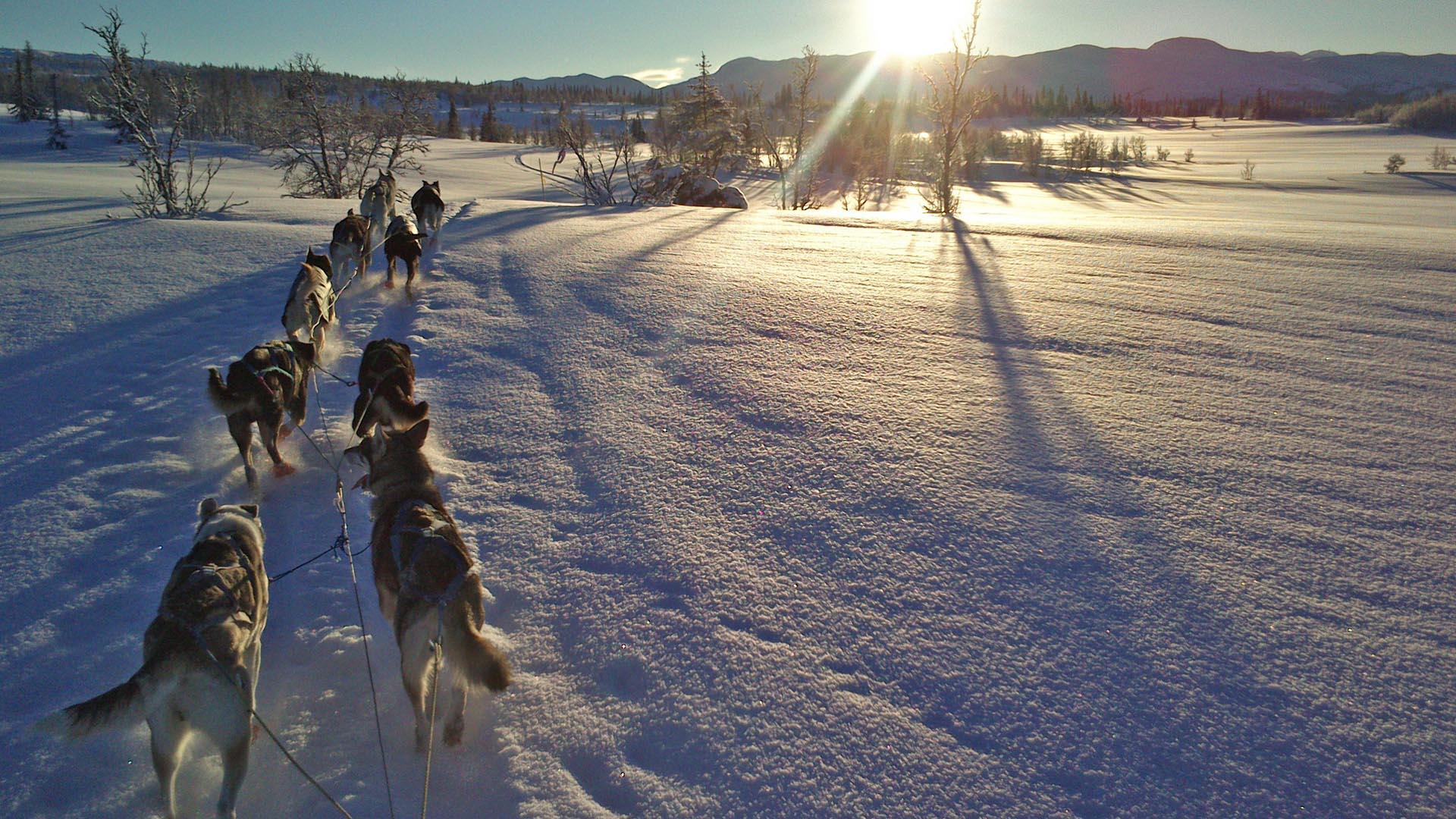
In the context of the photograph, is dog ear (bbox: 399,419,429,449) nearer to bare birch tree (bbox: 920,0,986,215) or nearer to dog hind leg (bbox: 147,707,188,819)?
dog hind leg (bbox: 147,707,188,819)

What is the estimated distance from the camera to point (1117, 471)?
388 cm

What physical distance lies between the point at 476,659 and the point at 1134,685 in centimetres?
256

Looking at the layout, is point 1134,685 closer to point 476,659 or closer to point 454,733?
point 476,659

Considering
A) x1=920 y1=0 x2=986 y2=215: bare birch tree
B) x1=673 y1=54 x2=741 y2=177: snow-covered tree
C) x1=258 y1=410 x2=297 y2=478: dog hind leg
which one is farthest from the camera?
x1=673 y1=54 x2=741 y2=177: snow-covered tree

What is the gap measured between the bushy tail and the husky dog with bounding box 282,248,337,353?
14.5 ft

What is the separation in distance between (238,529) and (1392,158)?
129 ft

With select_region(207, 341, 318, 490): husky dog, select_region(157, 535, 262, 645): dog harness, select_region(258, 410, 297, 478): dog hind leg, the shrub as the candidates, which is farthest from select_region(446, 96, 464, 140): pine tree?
the shrub

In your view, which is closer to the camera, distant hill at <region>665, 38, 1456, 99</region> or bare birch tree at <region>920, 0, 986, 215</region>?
bare birch tree at <region>920, 0, 986, 215</region>

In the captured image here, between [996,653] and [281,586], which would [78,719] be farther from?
[996,653]

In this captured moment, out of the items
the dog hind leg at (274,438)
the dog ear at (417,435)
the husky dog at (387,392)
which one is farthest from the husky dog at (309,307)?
the dog ear at (417,435)

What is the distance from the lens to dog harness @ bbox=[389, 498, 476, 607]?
2.46 meters

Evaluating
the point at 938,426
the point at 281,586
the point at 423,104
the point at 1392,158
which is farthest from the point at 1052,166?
the point at 281,586

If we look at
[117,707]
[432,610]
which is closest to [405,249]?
[432,610]

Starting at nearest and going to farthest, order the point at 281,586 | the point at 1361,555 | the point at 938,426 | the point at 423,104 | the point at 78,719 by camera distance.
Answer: the point at 78,719 < the point at 1361,555 < the point at 281,586 < the point at 938,426 < the point at 423,104
